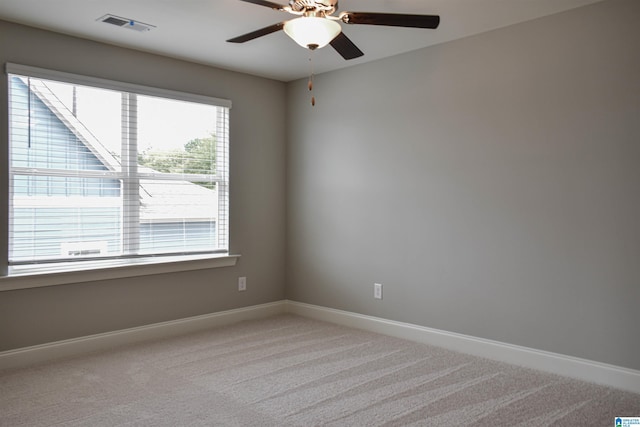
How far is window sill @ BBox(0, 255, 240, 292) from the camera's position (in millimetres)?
3447

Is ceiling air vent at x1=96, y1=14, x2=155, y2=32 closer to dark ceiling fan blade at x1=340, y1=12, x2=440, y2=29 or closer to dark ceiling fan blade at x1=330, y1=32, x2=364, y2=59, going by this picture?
dark ceiling fan blade at x1=330, y1=32, x2=364, y2=59

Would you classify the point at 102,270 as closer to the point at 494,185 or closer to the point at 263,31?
the point at 263,31

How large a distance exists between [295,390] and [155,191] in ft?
6.95

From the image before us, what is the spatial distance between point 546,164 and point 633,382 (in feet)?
4.70

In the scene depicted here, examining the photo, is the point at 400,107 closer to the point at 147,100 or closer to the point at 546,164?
the point at 546,164

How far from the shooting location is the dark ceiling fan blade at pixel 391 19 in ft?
7.66

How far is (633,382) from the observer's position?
3.00 metres

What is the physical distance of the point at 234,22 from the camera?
3396mm

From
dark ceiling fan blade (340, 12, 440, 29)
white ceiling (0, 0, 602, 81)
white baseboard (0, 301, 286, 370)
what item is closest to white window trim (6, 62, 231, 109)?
white ceiling (0, 0, 602, 81)

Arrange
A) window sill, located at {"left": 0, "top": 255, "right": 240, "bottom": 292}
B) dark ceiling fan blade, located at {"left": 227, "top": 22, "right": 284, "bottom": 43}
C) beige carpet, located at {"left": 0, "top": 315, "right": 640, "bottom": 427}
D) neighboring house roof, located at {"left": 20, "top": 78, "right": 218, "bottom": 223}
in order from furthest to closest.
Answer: neighboring house roof, located at {"left": 20, "top": 78, "right": 218, "bottom": 223} < window sill, located at {"left": 0, "top": 255, "right": 240, "bottom": 292} < beige carpet, located at {"left": 0, "top": 315, "right": 640, "bottom": 427} < dark ceiling fan blade, located at {"left": 227, "top": 22, "right": 284, "bottom": 43}

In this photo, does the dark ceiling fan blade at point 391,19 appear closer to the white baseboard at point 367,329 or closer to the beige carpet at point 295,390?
the beige carpet at point 295,390

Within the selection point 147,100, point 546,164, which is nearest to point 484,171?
point 546,164

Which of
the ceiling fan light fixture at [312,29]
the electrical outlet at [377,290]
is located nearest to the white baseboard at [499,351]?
the electrical outlet at [377,290]

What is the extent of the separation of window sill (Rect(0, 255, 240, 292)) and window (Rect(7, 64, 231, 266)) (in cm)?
6
